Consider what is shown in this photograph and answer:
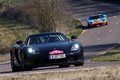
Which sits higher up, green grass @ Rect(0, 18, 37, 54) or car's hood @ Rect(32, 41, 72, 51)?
car's hood @ Rect(32, 41, 72, 51)

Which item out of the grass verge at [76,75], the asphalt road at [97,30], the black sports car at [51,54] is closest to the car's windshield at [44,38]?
the black sports car at [51,54]

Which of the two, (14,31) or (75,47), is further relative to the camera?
(14,31)

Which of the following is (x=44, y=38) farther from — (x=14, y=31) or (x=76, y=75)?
(x=14, y=31)

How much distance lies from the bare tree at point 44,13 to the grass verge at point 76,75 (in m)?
43.8

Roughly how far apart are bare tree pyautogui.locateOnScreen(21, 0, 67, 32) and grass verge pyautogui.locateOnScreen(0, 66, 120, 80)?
43763 mm

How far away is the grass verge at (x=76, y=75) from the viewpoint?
12.9m

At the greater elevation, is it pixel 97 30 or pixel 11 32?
pixel 11 32

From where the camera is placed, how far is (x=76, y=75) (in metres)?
13.1

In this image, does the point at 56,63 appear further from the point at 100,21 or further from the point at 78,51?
the point at 100,21

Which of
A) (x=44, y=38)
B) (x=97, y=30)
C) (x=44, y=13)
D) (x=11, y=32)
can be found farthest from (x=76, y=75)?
(x=97, y=30)

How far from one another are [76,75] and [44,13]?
Result: 4493 cm

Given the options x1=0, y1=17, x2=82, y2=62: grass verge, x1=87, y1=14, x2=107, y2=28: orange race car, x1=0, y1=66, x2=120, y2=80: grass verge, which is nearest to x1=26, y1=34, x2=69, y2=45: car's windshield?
x1=0, y1=66, x2=120, y2=80: grass verge

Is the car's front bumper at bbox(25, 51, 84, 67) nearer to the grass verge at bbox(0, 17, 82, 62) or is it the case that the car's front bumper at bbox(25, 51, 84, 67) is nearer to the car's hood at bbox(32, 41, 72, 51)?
the car's hood at bbox(32, 41, 72, 51)

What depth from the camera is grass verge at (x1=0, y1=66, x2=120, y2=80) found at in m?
12.9
